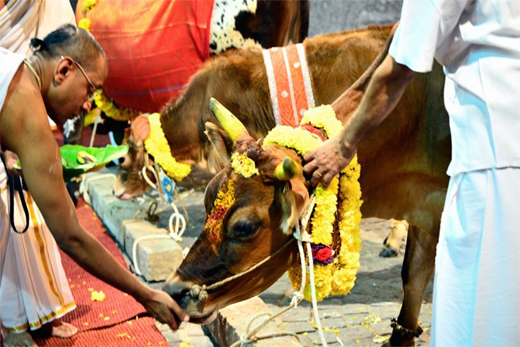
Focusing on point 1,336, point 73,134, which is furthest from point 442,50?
point 73,134

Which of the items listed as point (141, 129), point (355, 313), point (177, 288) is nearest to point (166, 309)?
point (177, 288)

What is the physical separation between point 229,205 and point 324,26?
6.62 metres

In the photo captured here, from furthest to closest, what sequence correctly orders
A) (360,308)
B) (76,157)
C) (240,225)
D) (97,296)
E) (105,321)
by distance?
(97,296), (360,308), (105,321), (76,157), (240,225)

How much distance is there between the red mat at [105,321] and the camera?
4305mm

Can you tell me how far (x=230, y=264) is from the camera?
2.86 m

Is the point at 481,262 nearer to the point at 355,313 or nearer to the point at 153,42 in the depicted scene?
the point at 355,313

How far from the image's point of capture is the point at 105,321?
4.56 metres

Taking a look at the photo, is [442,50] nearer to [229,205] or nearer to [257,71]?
[229,205]

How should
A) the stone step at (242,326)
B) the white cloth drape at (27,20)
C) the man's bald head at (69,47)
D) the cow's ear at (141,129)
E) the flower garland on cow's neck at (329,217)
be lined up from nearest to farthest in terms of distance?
the flower garland on cow's neck at (329,217) → the man's bald head at (69,47) → the stone step at (242,326) → the white cloth drape at (27,20) → the cow's ear at (141,129)

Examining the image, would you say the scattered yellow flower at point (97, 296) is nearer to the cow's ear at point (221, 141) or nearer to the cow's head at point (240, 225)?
the cow's head at point (240, 225)

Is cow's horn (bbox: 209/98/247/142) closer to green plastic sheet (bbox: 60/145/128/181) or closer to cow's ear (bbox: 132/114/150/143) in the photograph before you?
green plastic sheet (bbox: 60/145/128/181)

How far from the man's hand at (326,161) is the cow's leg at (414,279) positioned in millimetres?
1475

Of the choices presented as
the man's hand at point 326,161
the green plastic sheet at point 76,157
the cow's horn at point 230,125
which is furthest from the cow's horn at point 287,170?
the green plastic sheet at point 76,157

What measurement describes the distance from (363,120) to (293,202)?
0.44 meters
